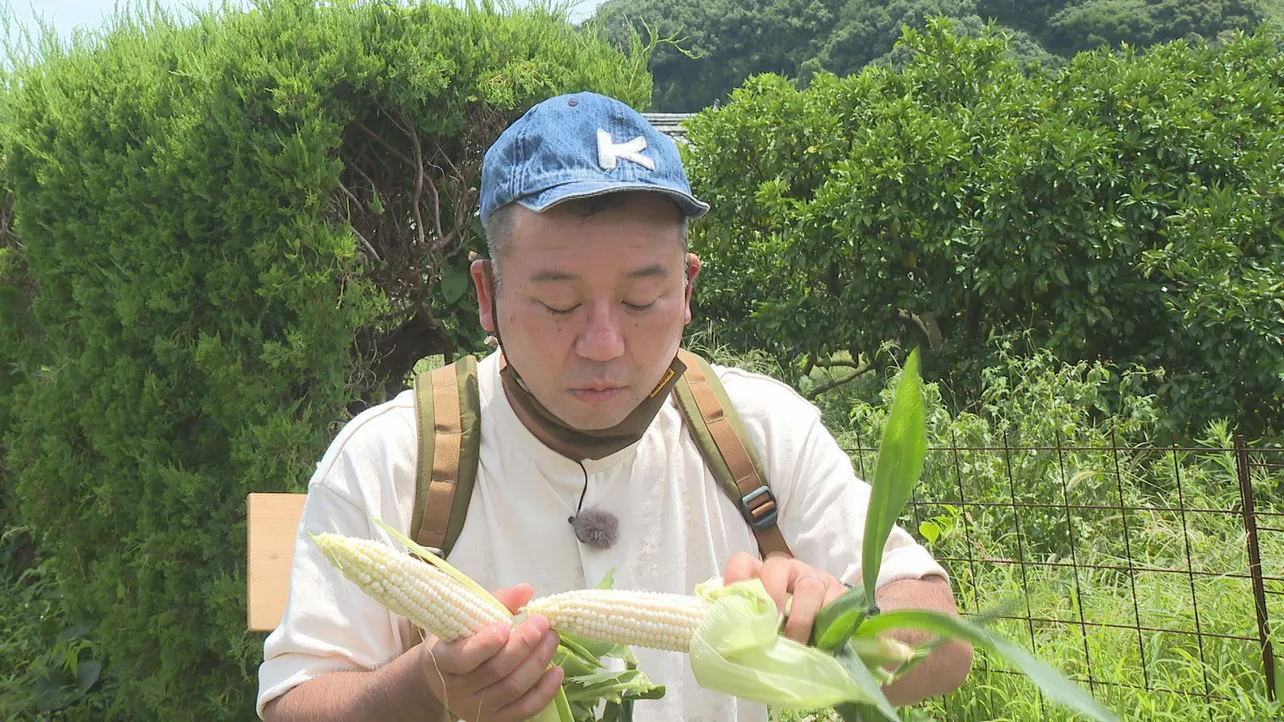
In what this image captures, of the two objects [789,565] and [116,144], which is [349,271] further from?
[789,565]

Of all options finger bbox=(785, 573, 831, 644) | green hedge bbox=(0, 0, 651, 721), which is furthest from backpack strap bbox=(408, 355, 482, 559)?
green hedge bbox=(0, 0, 651, 721)

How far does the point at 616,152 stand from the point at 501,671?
83cm

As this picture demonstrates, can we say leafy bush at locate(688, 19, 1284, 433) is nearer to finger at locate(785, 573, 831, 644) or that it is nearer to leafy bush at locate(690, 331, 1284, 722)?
leafy bush at locate(690, 331, 1284, 722)

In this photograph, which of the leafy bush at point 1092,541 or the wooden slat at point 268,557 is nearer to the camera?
the wooden slat at point 268,557

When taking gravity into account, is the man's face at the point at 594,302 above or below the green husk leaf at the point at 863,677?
above

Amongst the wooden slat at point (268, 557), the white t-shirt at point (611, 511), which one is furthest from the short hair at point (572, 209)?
the wooden slat at point (268, 557)

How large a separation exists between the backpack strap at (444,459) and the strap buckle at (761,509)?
498 millimetres

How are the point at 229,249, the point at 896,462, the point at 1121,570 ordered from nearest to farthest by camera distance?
the point at 896,462 < the point at 229,249 < the point at 1121,570

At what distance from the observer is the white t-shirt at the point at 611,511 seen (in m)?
1.87

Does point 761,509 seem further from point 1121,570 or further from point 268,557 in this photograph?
point 1121,570

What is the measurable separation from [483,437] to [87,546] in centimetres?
294

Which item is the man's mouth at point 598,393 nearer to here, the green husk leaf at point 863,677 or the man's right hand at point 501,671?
the man's right hand at point 501,671

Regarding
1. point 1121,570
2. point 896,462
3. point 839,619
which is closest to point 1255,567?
Answer: point 1121,570

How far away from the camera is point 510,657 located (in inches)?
56.1
